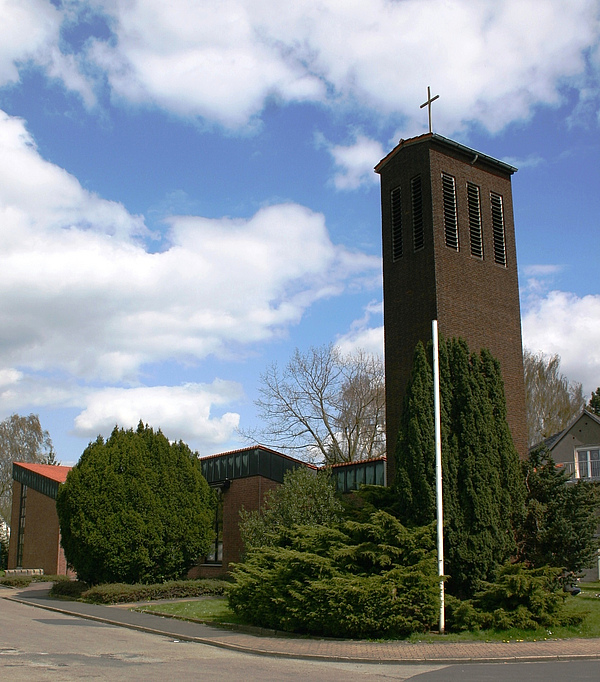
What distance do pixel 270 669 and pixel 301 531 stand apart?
6074mm

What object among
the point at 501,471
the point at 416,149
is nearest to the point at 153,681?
the point at 501,471

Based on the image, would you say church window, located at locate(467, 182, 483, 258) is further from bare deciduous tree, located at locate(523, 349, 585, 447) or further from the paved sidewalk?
bare deciduous tree, located at locate(523, 349, 585, 447)

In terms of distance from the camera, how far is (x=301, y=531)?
17672mm

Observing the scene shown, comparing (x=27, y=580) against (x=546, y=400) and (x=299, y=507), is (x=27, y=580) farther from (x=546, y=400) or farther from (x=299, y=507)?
(x=546, y=400)

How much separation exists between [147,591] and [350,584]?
11.6m

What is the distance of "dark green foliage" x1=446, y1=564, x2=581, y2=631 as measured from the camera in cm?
1448

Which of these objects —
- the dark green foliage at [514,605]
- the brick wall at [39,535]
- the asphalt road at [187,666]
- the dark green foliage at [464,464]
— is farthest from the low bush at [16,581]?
the dark green foliage at [514,605]

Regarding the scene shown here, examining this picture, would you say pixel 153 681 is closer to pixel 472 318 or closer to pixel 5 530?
pixel 472 318

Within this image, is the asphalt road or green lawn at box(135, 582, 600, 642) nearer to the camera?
the asphalt road

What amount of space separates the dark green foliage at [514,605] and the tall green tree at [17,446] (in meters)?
50.8

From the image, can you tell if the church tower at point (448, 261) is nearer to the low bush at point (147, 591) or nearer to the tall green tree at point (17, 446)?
the low bush at point (147, 591)

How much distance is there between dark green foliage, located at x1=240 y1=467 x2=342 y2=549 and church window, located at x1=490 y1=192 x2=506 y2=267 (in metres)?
8.55

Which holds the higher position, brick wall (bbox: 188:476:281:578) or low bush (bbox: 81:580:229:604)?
brick wall (bbox: 188:476:281:578)

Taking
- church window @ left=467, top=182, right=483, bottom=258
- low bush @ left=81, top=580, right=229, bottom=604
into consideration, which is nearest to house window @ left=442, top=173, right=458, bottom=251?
church window @ left=467, top=182, right=483, bottom=258
